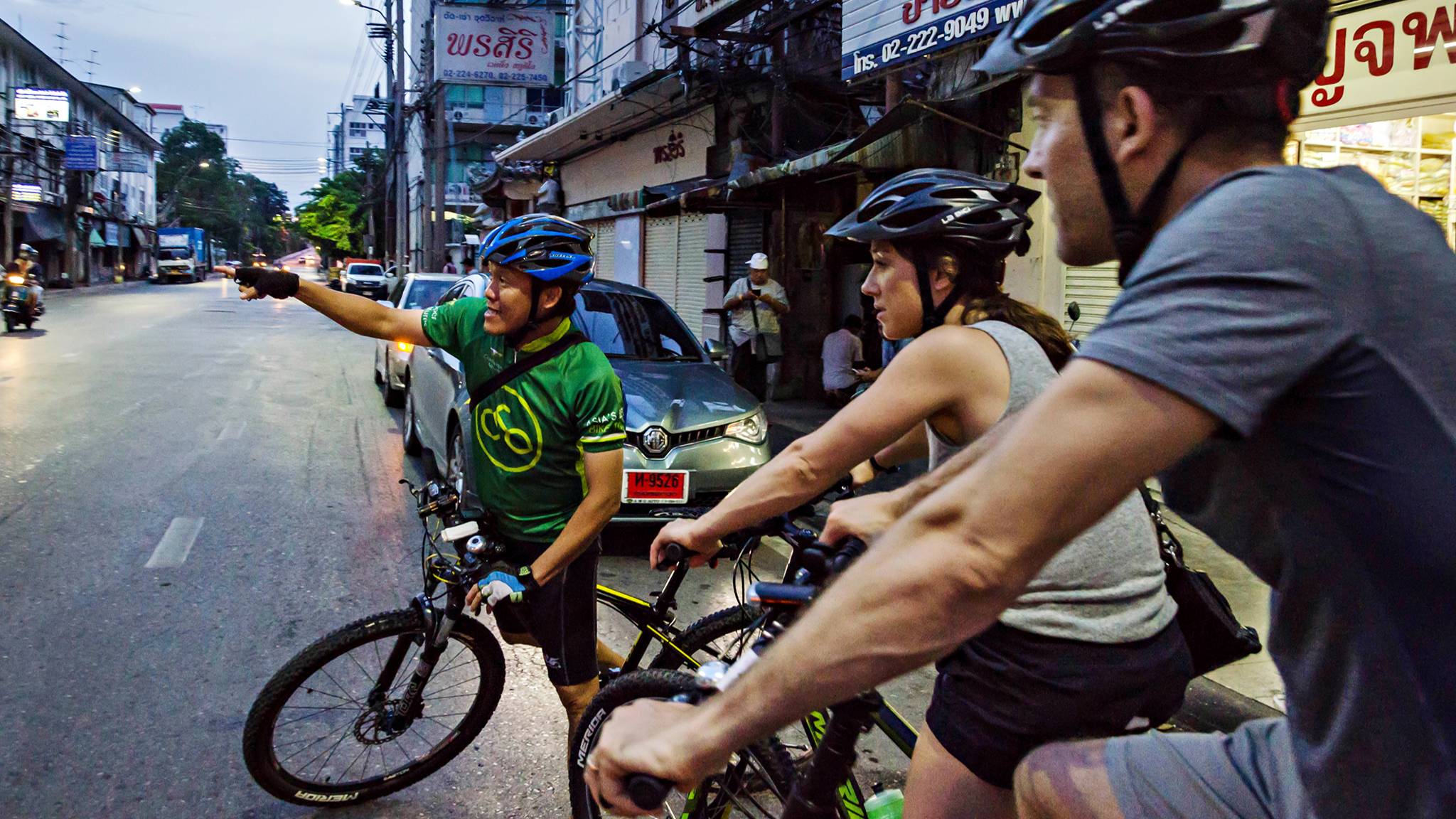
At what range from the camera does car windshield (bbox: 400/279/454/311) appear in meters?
13.2

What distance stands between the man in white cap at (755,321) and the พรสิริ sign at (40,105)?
49362mm

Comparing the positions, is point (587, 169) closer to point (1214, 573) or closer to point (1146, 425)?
point (1214, 573)

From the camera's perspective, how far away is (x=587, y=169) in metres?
24.4

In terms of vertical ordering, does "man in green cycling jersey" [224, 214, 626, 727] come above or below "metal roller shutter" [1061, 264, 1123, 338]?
below

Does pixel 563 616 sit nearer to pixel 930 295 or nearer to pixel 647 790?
pixel 930 295

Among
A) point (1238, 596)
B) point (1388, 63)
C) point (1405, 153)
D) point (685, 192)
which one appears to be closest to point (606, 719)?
point (1238, 596)

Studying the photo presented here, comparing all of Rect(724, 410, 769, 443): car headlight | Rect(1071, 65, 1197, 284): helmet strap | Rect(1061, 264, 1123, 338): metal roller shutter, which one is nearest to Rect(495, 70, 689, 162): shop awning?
Rect(1061, 264, 1123, 338): metal roller shutter

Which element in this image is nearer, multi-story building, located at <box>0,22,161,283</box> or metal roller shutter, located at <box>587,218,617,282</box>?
metal roller shutter, located at <box>587,218,617,282</box>

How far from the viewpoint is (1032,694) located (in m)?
1.98

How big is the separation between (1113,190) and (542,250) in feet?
7.54

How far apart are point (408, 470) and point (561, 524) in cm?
638

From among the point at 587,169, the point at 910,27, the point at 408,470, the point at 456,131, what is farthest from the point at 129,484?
the point at 456,131

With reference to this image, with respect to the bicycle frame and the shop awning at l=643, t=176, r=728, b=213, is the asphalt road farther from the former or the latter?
the shop awning at l=643, t=176, r=728, b=213

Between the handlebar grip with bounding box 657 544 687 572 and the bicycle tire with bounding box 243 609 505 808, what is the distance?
968mm
